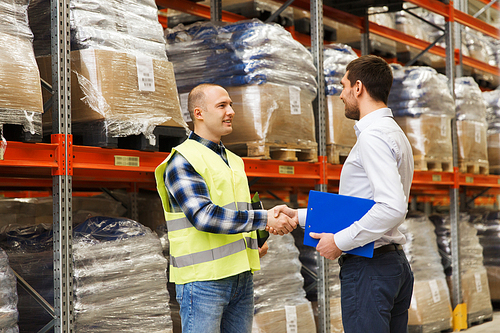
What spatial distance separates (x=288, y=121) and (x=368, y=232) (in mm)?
2132

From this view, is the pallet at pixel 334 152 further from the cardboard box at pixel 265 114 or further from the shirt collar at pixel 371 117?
the shirt collar at pixel 371 117

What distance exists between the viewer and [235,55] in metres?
4.68

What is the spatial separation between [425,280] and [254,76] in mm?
3405

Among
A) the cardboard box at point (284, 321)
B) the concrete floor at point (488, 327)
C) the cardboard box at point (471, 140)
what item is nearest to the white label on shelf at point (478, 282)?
the concrete floor at point (488, 327)

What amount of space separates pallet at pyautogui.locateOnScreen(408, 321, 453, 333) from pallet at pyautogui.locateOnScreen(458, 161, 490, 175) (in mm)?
2021

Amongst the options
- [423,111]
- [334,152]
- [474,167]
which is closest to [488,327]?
[474,167]

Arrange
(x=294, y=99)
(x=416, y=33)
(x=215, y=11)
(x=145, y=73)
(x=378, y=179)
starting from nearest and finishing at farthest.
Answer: (x=378, y=179)
(x=145, y=73)
(x=294, y=99)
(x=215, y=11)
(x=416, y=33)

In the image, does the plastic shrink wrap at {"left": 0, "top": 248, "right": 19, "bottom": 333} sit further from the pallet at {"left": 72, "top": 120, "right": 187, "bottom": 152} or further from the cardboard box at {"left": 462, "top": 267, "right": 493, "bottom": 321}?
the cardboard box at {"left": 462, "top": 267, "right": 493, "bottom": 321}

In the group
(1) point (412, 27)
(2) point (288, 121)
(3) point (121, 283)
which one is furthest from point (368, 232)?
(1) point (412, 27)

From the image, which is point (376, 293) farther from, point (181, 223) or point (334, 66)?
point (334, 66)

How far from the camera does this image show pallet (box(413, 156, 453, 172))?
6.34 metres

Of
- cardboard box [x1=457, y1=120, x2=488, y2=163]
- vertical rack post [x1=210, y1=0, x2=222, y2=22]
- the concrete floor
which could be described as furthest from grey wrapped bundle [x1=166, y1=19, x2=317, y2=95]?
the concrete floor

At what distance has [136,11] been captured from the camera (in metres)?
3.88

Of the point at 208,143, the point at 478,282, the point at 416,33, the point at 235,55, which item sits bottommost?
the point at 478,282
